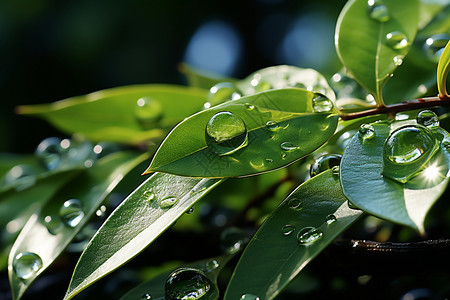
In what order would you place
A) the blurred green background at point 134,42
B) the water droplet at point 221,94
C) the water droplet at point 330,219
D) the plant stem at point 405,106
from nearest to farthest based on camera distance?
the water droplet at point 330,219, the plant stem at point 405,106, the water droplet at point 221,94, the blurred green background at point 134,42

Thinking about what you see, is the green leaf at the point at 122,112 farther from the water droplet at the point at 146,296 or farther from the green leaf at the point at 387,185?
the green leaf at the point at 387,185

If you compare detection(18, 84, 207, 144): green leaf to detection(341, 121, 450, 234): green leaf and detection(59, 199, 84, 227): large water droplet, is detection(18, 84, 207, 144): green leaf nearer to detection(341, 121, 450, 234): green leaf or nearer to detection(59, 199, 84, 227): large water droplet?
detection(59, 199, 84, 227): large water droplet

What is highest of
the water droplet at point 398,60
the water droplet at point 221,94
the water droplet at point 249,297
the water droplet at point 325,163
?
the water droplet at point 398,60

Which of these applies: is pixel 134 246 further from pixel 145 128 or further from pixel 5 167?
pixel 5 167

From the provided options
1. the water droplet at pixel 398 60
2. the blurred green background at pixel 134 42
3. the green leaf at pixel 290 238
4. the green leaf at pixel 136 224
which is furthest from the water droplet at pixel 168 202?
the blurred green background at pixel 134 42

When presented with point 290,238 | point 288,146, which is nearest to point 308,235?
point 290,238

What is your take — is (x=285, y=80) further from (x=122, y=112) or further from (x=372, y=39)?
(x=122, y=112)

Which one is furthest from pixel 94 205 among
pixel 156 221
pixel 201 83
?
pixel 201 83

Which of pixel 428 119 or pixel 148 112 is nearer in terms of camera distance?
pixel 428 119
